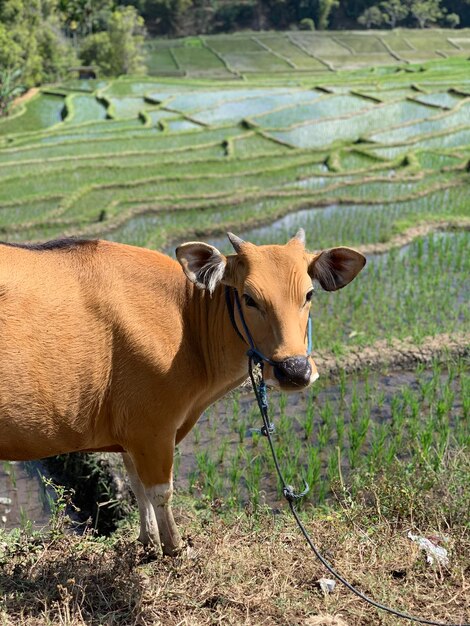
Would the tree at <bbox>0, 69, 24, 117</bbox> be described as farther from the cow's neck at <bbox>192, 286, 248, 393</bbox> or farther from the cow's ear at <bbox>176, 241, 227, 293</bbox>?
the cow's ear at <bbox>176, 241, 227, 293</bbox>

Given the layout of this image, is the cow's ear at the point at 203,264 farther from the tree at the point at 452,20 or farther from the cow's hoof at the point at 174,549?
the tree at the point at 452,20

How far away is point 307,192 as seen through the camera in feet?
42.0

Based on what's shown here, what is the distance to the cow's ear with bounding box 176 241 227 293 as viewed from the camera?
2.96 m

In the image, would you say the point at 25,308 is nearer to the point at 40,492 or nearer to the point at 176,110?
the point at 40,492

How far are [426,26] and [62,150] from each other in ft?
149

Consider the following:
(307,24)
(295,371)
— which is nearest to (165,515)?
(295,371)

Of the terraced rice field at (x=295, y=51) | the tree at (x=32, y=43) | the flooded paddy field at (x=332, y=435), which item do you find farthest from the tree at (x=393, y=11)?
the flooded paddy field at (x=332, y=435)

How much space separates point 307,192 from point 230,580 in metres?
10.3

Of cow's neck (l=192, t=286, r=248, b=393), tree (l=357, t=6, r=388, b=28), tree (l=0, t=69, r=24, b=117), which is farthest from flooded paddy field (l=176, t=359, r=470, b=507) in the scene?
tree (l=357, t=6, r=388, b=28)

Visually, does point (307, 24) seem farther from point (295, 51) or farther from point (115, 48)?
point (115, 48)

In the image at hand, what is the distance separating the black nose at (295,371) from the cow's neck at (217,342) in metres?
0.51

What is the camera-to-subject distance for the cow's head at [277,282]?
2768mm

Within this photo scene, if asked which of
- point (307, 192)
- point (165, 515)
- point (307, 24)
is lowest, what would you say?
point (307, 24)

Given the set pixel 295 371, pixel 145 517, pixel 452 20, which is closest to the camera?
pixel 295 371
